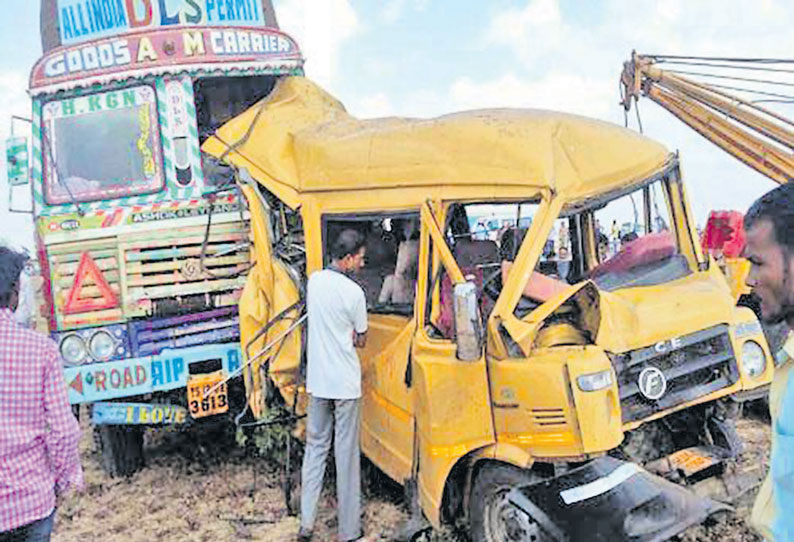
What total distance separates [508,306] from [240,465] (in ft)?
10.8

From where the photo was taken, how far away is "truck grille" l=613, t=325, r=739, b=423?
3602 mm

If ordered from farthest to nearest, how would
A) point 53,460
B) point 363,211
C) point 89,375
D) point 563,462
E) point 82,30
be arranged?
point 82,30, point 89,375, point 363,211, point 563,462, point 53,460

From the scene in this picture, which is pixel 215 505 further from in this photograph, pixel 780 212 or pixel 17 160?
pixel 780 212

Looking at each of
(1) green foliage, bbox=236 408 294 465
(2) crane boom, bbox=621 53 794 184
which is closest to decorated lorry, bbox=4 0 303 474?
(1) green foliage, bbox=236 408 294 465

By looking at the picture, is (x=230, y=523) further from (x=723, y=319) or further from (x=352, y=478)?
(x=723, y=319)

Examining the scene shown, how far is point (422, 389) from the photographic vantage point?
12.6 ft

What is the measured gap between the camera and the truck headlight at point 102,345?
542 cm

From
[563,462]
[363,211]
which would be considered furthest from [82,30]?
[563,462]

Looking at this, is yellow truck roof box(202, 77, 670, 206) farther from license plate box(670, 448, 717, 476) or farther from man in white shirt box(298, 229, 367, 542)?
license plate box(670, 448, 717, 476)

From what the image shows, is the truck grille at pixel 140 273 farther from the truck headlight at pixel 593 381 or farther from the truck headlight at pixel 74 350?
the truck headlight at pixel 593 381

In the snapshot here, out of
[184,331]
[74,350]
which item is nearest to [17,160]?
[74,350]

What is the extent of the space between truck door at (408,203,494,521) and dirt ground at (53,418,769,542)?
26.4 inches

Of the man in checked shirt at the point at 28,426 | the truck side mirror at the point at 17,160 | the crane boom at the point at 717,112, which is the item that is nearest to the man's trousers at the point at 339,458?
the man in checked shirt at the point at 28,426

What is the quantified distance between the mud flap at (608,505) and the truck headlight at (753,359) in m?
0.80
